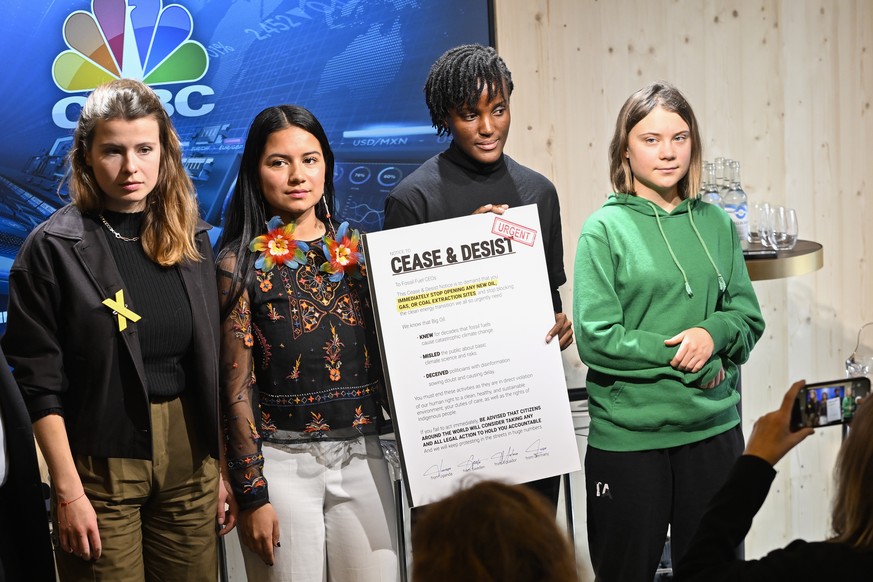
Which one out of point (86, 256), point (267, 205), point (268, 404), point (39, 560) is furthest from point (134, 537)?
point (267, 205)

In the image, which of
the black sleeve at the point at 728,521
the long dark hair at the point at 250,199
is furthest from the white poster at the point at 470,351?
the black sleeve at the point at 728,521

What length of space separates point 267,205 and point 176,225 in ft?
0.87

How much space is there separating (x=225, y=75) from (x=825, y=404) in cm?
244

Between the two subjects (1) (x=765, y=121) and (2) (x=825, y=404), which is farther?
(1) (x=765, y=121)

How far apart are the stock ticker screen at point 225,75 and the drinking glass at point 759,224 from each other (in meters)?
1.17

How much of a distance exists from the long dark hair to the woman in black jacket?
3.92ft

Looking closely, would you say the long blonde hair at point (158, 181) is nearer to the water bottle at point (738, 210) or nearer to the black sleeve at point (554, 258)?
the black sleeve at point (554, 258)

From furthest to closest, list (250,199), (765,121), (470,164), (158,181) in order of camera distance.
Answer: (765,121)
(470,164)
(250,199)
(158,181)

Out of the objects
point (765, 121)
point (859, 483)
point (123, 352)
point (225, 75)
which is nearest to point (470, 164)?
point (123, 352)

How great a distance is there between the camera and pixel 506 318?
7.90 feet

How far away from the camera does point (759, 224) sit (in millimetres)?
3309

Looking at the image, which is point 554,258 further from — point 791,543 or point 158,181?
point 791,543

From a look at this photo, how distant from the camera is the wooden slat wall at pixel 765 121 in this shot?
146 inches

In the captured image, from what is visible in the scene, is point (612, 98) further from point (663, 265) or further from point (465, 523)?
point (465, 523)
